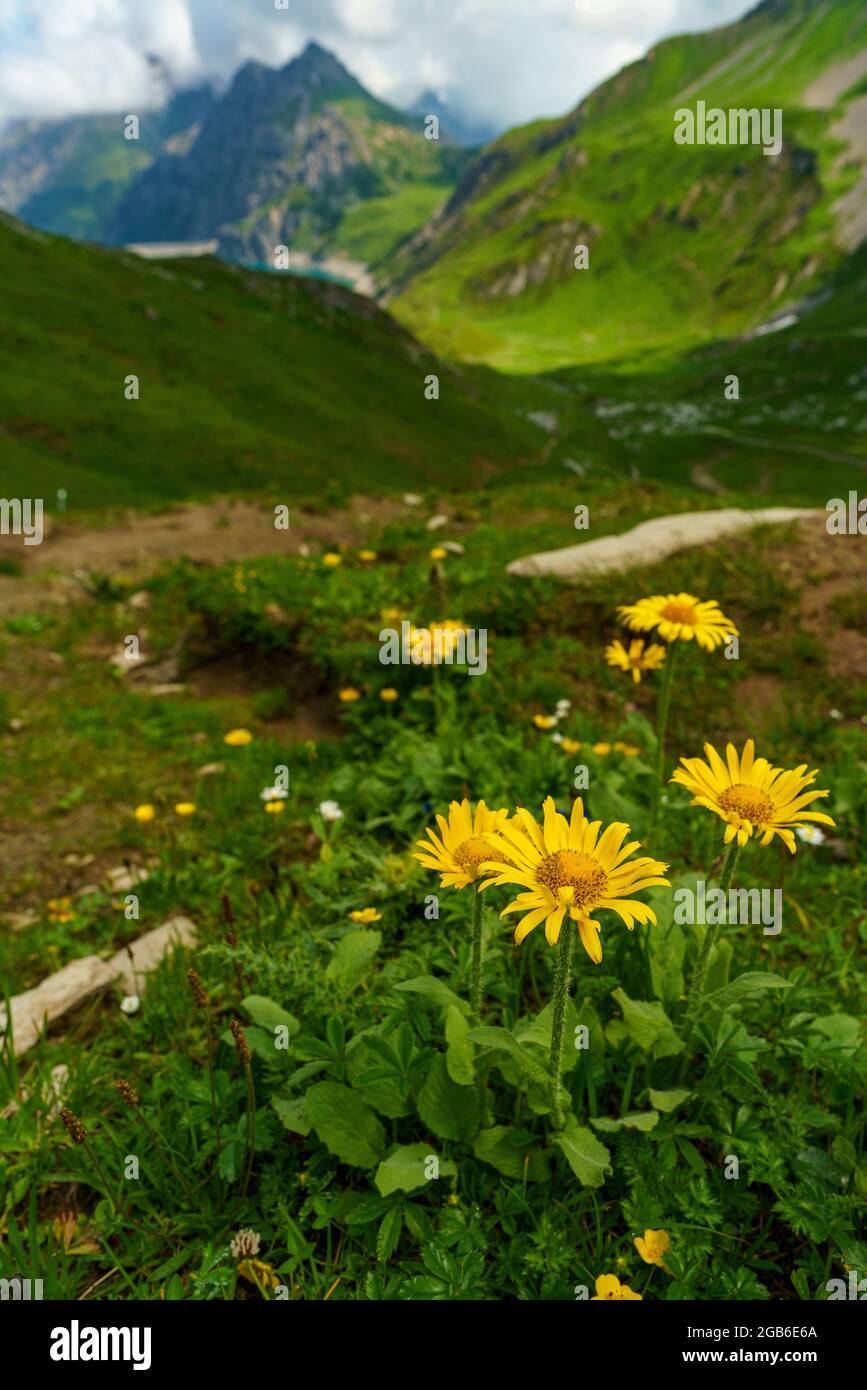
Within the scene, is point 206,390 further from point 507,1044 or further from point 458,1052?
point 507,1044

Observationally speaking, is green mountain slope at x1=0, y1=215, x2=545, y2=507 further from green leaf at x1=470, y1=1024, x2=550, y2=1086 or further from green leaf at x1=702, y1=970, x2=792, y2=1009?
green leaf at x1=470, y1=1024, x2=550, y2=1086

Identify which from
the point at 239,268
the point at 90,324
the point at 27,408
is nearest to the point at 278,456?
the point at 27,408

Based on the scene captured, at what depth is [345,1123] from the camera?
2.62 metres

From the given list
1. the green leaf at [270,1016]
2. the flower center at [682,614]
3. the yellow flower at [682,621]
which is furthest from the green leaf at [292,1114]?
the flower center at [682,614]

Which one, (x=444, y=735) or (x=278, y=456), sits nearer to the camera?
(x=444, y=735)

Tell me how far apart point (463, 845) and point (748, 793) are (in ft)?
3.14

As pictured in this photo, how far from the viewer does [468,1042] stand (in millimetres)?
2566

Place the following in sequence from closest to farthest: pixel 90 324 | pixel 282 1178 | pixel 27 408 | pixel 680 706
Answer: pixel 282 1178 < pixel 680 706 < pixel 27 408 < pixel 90 324

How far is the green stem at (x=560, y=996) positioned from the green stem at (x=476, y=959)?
329 millimetres

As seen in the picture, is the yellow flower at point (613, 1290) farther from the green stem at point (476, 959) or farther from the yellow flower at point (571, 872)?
the yellow flower at point (571, 872)

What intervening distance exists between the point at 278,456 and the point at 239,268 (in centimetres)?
8076

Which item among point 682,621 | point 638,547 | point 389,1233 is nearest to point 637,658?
point 682,621

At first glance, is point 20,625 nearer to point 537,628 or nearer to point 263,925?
point 537,628

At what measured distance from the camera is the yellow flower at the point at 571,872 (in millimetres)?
1887
